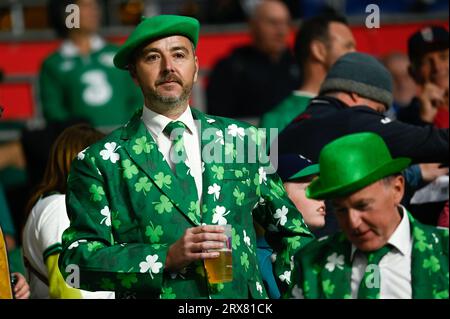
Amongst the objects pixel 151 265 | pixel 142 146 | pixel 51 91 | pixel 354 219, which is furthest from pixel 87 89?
pixel 354 219

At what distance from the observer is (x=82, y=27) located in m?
11.3

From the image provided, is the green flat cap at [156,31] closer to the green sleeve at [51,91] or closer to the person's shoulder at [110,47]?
the green sleeve at [51,91]

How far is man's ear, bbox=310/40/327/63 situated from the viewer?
936 cm

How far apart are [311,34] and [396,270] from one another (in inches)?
155

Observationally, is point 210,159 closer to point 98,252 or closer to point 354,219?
point 98,252

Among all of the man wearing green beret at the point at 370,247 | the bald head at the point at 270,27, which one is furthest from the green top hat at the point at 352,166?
the bald head at the point at 270,27

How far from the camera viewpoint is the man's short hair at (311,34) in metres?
9.38

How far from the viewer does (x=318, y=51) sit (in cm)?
940

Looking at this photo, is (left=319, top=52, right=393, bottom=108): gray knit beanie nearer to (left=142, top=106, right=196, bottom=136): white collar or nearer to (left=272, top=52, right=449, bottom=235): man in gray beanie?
(left=272, top=52, right=449, bottom=235): man in gray beanie

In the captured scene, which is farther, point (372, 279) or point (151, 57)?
point (151, 57)

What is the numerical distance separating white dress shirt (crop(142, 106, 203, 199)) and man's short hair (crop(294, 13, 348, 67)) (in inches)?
131

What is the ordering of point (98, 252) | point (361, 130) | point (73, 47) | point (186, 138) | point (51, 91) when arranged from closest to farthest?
point (98, 252), point (186, 138), point (361, 130), point (51, 91), point (73, 47)
